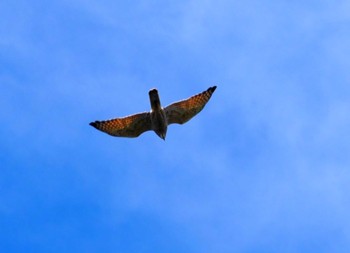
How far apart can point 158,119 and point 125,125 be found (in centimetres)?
165

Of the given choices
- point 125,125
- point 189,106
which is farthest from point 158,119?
point 125,125

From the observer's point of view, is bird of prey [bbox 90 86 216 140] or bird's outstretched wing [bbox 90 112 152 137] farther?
bird's outstretched wing [bbox 90 112 152 137]

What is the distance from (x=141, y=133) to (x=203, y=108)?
317 centimetres

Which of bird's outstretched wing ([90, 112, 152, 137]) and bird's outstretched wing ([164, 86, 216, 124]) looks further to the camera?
bird's outstretched wing ([90, 112, 152, 137])

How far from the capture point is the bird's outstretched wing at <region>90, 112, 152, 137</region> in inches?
1323

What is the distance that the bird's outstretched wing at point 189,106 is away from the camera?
109ft

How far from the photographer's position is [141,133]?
113 feet

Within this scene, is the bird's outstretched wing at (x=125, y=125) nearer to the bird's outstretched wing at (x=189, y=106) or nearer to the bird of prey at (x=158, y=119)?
the bird of prey at (x=158, y=119)

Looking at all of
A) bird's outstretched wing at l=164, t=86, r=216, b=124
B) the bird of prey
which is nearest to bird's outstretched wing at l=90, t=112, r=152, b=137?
the bird of prey

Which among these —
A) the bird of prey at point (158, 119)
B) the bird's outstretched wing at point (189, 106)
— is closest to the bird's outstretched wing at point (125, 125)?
the bird of prey at point (158, 119)

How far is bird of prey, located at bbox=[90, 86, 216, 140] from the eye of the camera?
3328 cm

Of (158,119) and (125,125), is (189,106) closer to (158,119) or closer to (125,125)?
(158,119)

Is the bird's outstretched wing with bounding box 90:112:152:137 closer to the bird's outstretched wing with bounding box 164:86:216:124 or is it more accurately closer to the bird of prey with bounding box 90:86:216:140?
the bird of prey with bounding box 90:86:216:140

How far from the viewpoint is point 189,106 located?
33.4 m
